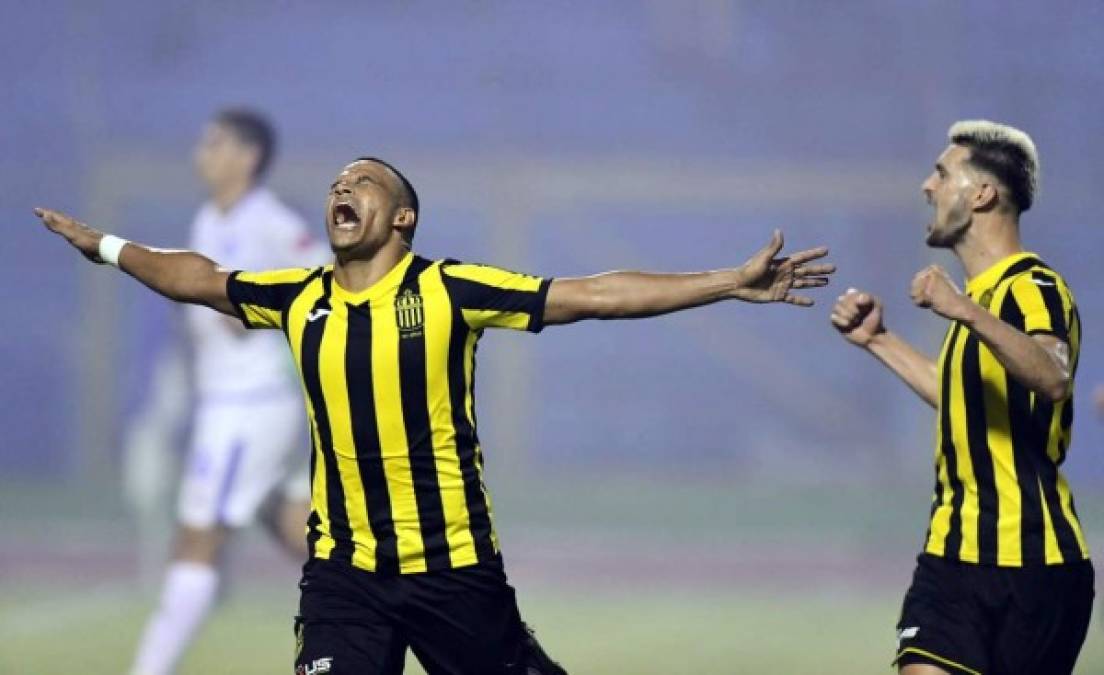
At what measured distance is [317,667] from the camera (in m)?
5.27

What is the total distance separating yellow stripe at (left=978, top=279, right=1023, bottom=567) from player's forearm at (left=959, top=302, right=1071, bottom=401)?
25 cm

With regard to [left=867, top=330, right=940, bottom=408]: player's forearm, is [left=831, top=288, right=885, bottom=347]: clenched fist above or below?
above

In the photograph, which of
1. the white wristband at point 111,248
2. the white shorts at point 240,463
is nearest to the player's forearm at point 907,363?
the white wristband at point 111,248

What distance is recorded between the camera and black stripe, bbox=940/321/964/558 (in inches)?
214

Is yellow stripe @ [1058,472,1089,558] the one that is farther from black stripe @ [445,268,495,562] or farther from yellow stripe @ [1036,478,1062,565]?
black stripe @ [445,268,495,562]

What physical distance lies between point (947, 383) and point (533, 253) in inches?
491

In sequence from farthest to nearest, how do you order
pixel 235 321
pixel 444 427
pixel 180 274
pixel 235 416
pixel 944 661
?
pixel 235 321 → pixel 235 416 → pixel 180 274 → pixel 444 427 → pixel 944 661

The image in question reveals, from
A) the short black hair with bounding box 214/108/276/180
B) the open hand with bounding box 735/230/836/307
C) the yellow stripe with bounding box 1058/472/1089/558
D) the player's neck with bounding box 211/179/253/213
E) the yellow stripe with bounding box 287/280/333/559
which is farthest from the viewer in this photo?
the short black hair with bounding box 214/108/276/180

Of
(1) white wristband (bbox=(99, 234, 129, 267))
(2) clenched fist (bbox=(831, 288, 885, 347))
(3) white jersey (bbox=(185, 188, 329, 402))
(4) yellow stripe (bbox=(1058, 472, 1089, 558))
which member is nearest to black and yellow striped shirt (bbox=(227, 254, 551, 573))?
(1) white wristband (bbox=(99, 234, 129, 267))

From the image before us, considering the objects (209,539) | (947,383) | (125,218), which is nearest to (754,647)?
(209,539)

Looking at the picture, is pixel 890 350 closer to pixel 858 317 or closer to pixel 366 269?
pixel 858 317

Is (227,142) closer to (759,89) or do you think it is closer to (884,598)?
(884,598)

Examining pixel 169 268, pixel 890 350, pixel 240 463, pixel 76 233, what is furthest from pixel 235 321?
pixel 890 350

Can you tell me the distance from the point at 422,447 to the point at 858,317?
1.32m
